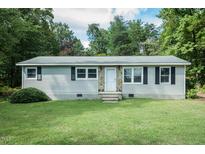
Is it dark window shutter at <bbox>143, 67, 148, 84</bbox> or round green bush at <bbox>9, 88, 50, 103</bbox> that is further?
dark window shutter at <bbox>143, 67, 148, 84</bbox>

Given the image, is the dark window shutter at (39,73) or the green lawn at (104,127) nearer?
the green lawn at (104,127)

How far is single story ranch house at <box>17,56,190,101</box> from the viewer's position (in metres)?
18.1

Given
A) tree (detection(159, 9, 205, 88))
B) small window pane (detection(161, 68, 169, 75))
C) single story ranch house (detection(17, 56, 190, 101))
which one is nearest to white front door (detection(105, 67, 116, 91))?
single story ranch house (detection(17, 56, 190, 101))

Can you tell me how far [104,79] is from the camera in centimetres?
1844

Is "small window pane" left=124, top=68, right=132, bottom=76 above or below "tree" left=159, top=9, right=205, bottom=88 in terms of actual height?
below

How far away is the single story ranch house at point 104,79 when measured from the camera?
59.3 ft

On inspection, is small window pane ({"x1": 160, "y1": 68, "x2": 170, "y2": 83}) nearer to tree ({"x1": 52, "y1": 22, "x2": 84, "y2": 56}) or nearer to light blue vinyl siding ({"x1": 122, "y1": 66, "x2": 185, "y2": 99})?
light blue vinyl siding ({"x1": 122, "y1": 66, "x2": 185, "y2": 99})

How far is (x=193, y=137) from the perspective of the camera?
25.0 ft

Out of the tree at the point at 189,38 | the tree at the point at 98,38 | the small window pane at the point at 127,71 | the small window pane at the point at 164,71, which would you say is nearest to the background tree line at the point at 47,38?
the tree at the point at 189,38

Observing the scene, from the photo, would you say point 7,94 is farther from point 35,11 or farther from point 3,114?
point 35,11

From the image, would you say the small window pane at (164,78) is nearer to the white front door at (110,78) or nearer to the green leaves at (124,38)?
the white front door at (110,78)

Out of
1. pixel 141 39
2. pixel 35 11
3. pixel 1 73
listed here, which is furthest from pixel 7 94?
A: pixel 141 39

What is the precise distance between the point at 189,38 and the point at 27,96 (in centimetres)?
1573

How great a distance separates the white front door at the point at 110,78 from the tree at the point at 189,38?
8575 mm
